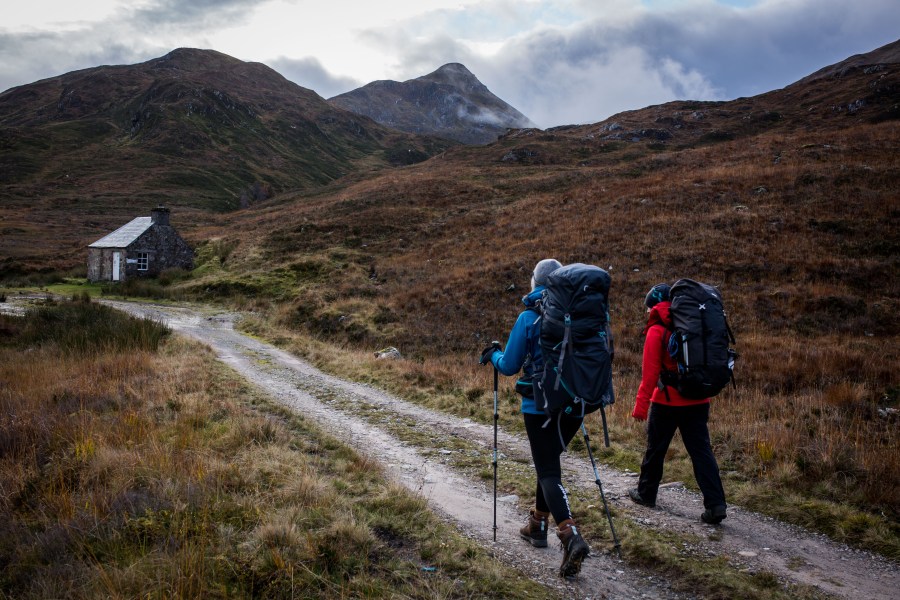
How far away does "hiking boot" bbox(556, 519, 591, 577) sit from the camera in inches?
166

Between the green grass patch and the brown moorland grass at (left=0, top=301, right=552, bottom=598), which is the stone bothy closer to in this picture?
the green grass patch

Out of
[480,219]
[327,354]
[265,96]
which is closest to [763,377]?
[327,354]

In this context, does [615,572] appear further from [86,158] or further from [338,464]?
[86,158]

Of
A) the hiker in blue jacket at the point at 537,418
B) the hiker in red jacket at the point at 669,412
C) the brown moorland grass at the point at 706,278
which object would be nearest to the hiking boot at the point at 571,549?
the hiker in blue jacket at the point at 537,418

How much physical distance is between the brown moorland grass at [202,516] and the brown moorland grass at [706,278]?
12.5ft

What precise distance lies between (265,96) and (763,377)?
638 feet

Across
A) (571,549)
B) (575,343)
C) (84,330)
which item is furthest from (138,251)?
(571,549)

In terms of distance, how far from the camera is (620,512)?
223 inches

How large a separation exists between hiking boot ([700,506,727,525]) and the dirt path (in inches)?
3.1

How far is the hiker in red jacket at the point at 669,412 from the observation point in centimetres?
535

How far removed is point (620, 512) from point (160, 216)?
41.3m

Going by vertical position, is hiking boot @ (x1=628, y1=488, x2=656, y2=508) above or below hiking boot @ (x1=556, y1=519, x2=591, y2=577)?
below

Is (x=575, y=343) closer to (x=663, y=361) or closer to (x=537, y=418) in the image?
(x=537, y=418)

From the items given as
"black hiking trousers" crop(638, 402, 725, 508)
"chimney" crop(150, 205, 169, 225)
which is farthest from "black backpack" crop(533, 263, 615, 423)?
"chimney" crop(150, 205, 169, 225)
